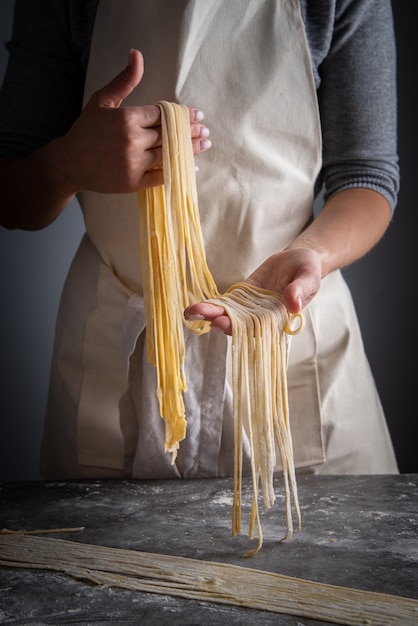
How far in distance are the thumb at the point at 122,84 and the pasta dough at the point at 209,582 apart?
0.71m

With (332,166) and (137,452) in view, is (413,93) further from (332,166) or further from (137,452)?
(137,452)

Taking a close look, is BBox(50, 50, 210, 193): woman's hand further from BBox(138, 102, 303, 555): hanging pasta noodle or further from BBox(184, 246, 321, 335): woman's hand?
BBox(184, 246, 321, 335): woman's hand

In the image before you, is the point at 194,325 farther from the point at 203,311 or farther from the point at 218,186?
the point at 218,186

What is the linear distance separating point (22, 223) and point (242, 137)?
1.71 ft

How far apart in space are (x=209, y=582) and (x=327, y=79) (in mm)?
1044

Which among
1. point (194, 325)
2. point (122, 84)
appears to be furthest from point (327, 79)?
point (194, 325)

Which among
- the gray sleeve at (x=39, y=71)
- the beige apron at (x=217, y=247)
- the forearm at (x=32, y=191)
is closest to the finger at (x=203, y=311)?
the beige apron at (x=217, y=247)

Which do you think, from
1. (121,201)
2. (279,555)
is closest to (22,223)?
(121,201)

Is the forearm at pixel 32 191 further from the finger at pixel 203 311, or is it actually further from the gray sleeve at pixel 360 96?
the gray sleeve at pixel 360 96

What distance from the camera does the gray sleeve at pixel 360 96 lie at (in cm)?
151

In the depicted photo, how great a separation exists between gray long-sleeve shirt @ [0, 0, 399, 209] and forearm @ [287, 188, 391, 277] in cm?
3

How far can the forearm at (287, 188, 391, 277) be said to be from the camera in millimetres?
1418

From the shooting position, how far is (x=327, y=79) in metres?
1.55

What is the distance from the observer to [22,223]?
5.34 feet
